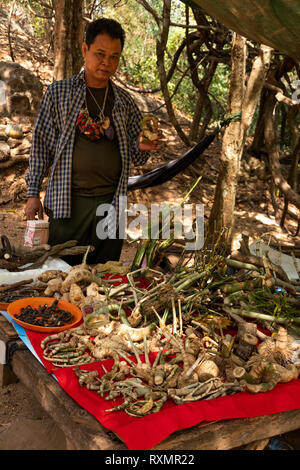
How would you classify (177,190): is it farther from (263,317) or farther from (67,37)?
(263,317)

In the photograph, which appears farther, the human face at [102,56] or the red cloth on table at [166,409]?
the human face at [102,56]

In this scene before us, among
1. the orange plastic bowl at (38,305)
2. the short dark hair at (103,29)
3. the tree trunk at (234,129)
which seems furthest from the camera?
the tree trunk at (234,129)

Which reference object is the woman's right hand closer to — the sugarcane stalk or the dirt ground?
the dirt ground

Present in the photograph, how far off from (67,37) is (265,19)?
13.1 ft

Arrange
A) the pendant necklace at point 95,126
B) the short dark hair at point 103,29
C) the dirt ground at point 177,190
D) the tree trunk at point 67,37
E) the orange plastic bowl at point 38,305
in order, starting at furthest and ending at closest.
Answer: the dirt ground at point 177,190
the tree trunk at point 67,37
the pendant necklace at point 95,126
the short dark hair at point 103,29
the orange plastic bowl at point 38,305

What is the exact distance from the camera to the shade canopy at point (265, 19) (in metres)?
1.12

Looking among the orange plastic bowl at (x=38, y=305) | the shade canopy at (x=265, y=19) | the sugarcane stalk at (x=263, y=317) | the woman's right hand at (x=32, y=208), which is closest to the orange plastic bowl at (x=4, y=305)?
the orange plastic bowl at (x=38, y=305)

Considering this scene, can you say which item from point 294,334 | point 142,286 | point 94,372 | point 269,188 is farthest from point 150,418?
point 269,188

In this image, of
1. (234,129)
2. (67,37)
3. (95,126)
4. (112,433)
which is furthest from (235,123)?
(112,433)

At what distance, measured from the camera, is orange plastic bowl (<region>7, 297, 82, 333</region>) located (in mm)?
1888

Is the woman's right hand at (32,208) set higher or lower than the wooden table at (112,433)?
higher

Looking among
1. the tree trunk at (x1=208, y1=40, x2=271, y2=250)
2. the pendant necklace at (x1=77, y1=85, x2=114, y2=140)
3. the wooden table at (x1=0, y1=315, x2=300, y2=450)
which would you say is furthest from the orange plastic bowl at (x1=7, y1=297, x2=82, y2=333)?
the tree trunk at (x1=208, y1=40, x2=271, y2=250)

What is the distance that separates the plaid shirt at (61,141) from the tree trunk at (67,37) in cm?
207

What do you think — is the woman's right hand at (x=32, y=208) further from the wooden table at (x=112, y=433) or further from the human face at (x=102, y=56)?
the wooden table at (x=112, y=433)
